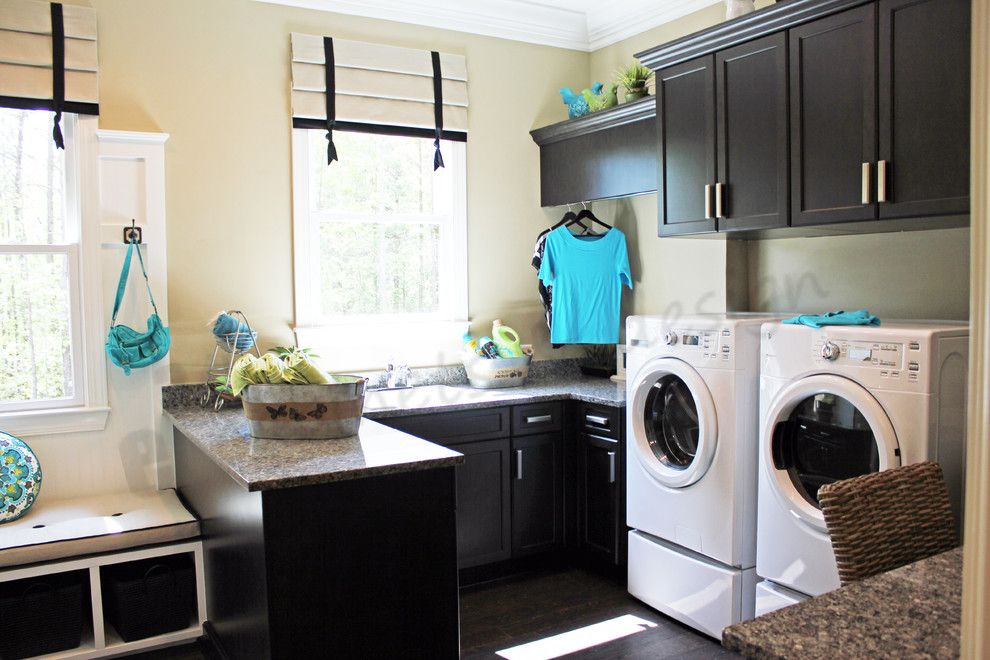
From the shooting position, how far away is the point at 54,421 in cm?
338

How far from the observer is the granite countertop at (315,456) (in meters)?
2.12

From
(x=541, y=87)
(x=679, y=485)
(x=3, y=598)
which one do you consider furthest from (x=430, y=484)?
(x=541, y=87)

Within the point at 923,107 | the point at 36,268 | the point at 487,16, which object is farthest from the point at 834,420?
the point at 36,268

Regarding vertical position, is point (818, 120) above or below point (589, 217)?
above

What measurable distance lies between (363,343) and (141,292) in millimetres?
1075

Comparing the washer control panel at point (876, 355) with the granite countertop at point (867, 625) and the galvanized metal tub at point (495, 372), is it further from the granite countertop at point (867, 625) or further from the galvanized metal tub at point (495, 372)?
the galvanized metal tub at point (495, 372)

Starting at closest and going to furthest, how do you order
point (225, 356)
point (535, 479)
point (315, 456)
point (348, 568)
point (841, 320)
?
point (348, 568), point (315, 456), point (841, 320), point (225, 356), point (535, 479)

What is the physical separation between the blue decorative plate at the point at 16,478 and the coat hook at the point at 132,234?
0.92m

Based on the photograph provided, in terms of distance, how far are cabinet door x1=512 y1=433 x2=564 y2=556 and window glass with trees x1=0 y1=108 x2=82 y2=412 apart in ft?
6.53

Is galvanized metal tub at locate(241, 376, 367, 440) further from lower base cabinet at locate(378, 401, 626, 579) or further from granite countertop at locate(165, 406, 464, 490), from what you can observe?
lower base cabinet at locate(378, 401, 626, 579)

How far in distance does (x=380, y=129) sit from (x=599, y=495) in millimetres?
2103

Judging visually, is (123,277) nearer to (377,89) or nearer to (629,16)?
(377,89)

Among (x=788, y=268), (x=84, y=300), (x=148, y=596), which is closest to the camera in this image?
(x=148, y=596)

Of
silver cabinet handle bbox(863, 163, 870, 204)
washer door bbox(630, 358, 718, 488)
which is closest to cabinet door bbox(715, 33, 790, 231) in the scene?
silver cabinet handle bbox(863, 163, 870, 204)
